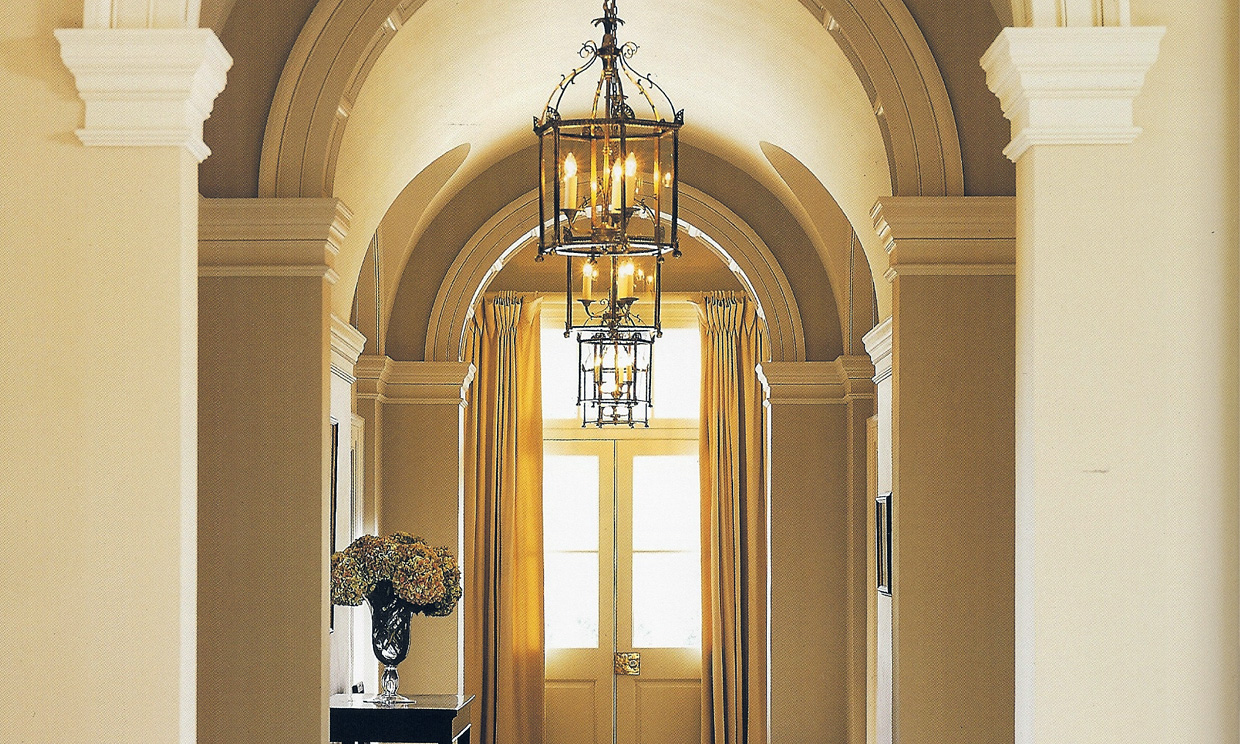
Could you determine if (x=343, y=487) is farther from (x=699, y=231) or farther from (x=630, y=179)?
(x=630, y=179)

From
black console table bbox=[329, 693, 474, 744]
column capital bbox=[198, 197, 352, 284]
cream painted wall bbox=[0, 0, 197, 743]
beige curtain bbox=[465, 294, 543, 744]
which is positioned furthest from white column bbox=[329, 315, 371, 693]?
cream painted wall bbox=[0, 0, 197, 743]

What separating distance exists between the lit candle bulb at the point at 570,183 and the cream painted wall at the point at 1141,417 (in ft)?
4.80

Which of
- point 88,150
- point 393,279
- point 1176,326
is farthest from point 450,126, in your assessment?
point 1176,326

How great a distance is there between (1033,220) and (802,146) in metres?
4.47

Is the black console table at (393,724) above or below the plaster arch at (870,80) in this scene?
below

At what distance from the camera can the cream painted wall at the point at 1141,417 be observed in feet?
10.5

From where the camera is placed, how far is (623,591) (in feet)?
42.1

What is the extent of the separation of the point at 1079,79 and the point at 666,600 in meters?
10.0

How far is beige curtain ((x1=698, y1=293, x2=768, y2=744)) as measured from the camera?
464 inches

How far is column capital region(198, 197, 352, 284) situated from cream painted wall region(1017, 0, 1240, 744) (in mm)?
2677

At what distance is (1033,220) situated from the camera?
3.29 meters

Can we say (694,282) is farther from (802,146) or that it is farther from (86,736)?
(86,736)

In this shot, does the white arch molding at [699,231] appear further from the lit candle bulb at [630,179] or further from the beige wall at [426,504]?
the lit candle bulb at [630,179]

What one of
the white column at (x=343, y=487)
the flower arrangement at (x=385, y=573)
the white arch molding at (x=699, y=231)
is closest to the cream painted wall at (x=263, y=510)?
the flower arrangement at (x=385, y=573)
